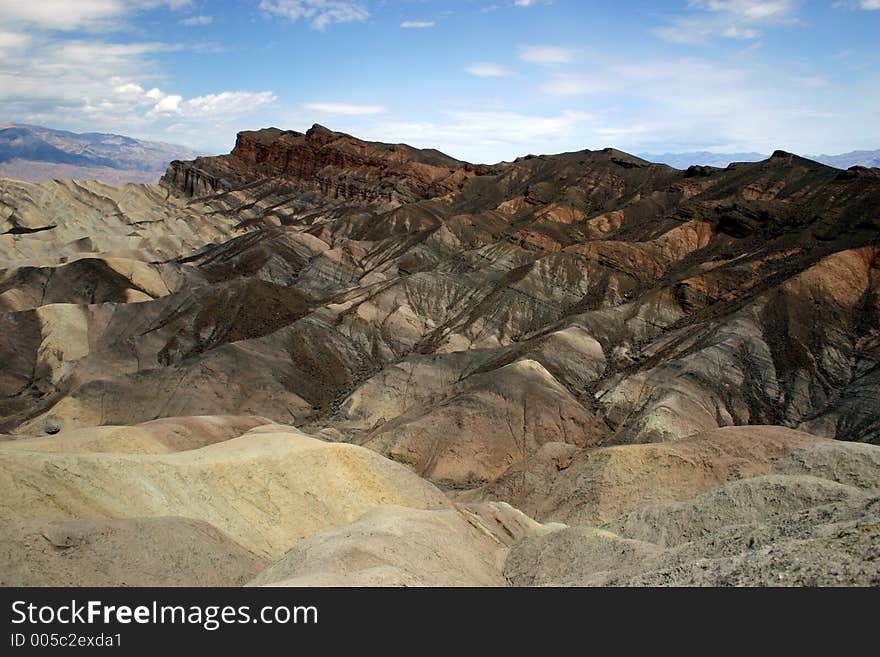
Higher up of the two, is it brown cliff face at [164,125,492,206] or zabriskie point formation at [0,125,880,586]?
brown cliff face at [164,125,492,206]

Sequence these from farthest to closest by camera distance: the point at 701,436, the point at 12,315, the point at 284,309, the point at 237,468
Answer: the point at 284,309, the point at 12,315, the point at 701,436, the point at 237,468

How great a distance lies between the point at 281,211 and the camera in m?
112

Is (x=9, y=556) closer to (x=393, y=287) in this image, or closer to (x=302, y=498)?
(x=302, y=498)

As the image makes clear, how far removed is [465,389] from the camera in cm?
4172

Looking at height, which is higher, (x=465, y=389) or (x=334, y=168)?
(x=334, y=168)

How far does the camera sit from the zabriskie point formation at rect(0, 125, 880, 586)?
18.4 m

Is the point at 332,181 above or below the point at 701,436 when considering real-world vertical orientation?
above

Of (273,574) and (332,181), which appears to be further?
(332,181)

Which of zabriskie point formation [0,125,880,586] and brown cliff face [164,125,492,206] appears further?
brown cliff face [164,125,492,206]

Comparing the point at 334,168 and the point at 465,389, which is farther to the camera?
the point at 334,168

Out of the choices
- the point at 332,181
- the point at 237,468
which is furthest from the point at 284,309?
the point at 332,181

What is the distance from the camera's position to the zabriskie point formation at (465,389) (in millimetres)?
18375
